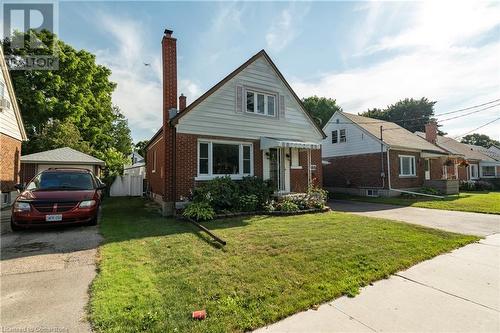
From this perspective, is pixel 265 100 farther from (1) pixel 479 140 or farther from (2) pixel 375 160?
(1) pixel 479 140

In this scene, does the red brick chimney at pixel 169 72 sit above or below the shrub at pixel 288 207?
above

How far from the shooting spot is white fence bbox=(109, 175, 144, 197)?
856 inches

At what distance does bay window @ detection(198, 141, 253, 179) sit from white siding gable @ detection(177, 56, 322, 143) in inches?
19.2

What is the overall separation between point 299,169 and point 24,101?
22.9 metres

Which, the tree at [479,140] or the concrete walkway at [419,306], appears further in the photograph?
the tree at [479,140]

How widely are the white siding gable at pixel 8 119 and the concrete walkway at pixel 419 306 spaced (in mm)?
15655

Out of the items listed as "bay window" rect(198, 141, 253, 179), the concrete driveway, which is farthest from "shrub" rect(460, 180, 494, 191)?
the concrete driveway

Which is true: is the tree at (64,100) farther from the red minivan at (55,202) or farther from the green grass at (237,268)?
the green grass at (237,268)

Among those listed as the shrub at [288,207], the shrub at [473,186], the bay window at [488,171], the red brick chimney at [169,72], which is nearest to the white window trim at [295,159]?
the shrub at [288,207]

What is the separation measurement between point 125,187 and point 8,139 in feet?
32.2

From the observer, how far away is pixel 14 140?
1419 centimetres

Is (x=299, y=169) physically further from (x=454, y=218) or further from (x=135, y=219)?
(x=135, y=219)

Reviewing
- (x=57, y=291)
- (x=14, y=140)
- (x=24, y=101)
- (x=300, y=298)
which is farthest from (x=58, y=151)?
(x=300, y=298)

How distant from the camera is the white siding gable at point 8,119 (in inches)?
492
